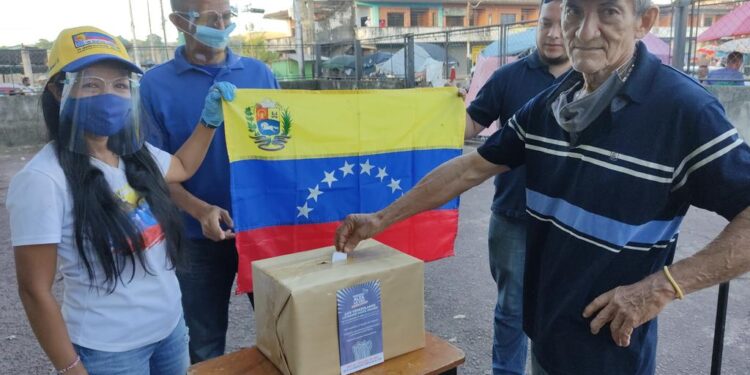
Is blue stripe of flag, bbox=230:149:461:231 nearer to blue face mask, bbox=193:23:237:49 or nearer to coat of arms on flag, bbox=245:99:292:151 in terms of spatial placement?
coat of arms on flag, bbox=245:99:292:151

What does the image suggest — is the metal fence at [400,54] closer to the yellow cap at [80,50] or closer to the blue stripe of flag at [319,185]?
the blue stripe of flag at [319,185]

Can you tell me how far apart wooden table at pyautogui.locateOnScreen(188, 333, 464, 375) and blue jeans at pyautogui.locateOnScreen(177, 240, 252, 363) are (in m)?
0.63

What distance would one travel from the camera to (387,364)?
162cm

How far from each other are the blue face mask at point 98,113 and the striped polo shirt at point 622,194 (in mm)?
1356

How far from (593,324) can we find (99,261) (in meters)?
1.44

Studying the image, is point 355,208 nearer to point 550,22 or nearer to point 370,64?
point 550,22

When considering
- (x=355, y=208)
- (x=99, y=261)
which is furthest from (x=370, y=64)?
(x=99, y=261)

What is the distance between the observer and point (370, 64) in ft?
46.1

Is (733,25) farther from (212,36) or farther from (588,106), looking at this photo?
(212,36)

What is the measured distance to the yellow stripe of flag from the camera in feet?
7.52

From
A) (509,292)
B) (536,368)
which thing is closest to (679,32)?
(509,292)

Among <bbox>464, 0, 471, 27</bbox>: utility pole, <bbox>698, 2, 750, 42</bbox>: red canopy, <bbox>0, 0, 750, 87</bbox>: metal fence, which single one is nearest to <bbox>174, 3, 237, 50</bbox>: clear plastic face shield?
<bbox>0, 0, 750, 87</bbox>: metal fence

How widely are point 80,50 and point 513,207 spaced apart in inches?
76.1

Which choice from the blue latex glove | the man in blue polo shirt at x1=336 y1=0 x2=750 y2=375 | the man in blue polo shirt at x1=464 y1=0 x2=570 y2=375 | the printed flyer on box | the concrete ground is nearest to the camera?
the man in blue polo shirt at x1=336 y1=0 x2=750 y2=375
